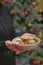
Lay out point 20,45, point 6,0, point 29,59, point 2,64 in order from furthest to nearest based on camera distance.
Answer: point 29,59 < point 6,0 < point 2,64 < point 20,45

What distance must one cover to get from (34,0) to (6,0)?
0.38 m

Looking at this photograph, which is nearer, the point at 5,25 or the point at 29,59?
the point at 5,25

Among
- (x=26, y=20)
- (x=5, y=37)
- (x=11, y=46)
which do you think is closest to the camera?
(x=11, y=46)

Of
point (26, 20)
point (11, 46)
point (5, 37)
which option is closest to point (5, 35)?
point (5, 37)

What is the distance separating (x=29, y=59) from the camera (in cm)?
240

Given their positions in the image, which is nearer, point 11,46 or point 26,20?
point 11,46

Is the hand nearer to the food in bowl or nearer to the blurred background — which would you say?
the food in bowl

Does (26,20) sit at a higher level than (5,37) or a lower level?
lower

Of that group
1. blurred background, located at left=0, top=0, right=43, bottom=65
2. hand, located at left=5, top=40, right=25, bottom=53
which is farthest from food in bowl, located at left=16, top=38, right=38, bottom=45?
blurred background, located at left=0, top=0, right=43, bottom=65

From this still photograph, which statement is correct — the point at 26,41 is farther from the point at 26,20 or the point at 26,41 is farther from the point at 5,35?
the point at 26,20

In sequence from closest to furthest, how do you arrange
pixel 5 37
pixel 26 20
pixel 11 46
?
pixel 11 46 → pixel 5 37 → pixel 26 20

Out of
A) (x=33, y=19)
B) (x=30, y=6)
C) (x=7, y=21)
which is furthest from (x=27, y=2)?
(x=7, y=21)

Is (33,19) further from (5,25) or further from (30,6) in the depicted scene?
(5,25)

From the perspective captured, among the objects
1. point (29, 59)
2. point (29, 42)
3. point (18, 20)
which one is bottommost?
point (29, 59)
